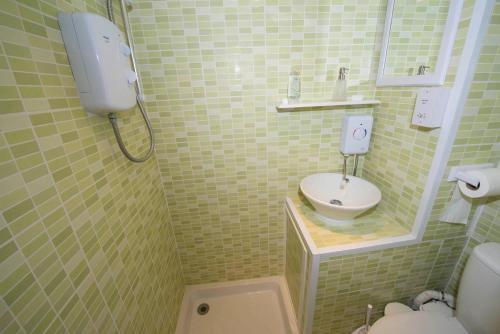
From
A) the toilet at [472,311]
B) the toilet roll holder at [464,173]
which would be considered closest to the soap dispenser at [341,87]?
the toilet roll holder at [464,173]

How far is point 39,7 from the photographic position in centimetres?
55

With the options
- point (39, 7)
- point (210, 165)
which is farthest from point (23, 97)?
point (210, 165)

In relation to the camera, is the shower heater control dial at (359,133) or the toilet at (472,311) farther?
the shower heater control dial at (359,133)

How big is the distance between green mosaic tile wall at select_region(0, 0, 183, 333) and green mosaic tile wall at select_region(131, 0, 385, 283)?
14.2 inches

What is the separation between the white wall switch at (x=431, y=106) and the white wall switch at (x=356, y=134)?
1.06ft

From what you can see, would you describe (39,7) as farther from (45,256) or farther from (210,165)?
(210,165)

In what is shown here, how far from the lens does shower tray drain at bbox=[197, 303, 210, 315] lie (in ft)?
4.96

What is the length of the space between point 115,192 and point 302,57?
1.20 metres

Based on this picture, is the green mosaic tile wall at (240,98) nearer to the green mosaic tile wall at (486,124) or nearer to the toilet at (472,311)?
the green mosaic tile wall at (486,124)

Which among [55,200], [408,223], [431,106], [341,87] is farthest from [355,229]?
[55,200]

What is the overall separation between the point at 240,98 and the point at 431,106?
92cm

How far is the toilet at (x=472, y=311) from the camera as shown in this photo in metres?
0.79

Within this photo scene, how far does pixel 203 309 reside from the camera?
60.4 inches

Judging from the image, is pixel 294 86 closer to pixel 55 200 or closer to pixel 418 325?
pixel 55 200
